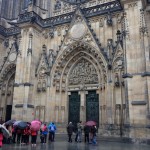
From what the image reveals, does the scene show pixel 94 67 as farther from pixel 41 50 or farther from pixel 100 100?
pixel 41 50

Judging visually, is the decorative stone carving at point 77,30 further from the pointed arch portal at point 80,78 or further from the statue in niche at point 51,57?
the statue in niche at point 51,57

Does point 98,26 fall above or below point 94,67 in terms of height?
above

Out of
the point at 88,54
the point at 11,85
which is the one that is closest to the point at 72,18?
the point at 88,54

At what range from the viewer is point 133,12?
603 inches

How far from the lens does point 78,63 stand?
19828 millimetres

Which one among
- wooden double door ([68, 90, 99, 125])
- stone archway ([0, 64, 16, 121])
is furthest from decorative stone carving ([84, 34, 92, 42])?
stone archway ([0, 64, 16, 121])

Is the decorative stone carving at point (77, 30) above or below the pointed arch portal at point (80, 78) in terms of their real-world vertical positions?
above

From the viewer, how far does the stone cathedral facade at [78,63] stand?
49.5 feet

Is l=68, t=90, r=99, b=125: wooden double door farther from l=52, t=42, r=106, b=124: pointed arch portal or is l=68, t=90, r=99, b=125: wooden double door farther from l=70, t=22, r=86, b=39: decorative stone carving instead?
l=70, t=22, r=86, b=39: decorative stone carving

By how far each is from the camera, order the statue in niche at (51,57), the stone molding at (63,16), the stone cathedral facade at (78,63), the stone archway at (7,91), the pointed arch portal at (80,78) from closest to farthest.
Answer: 1. the stone cathedral facade at (78,63)
2. the pointed arch portal at (80,78)
3. the stone molding at (63,16)
4. the statue in niche at (51,57)
5. the stone archway at (7,91)

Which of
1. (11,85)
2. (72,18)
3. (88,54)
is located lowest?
(11,85)

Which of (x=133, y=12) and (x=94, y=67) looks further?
(x=94, y=67)

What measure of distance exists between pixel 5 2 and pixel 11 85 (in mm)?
10163

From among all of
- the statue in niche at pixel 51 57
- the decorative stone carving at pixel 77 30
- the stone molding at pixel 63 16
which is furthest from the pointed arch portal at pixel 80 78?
the stone molding at pixel 63 16
